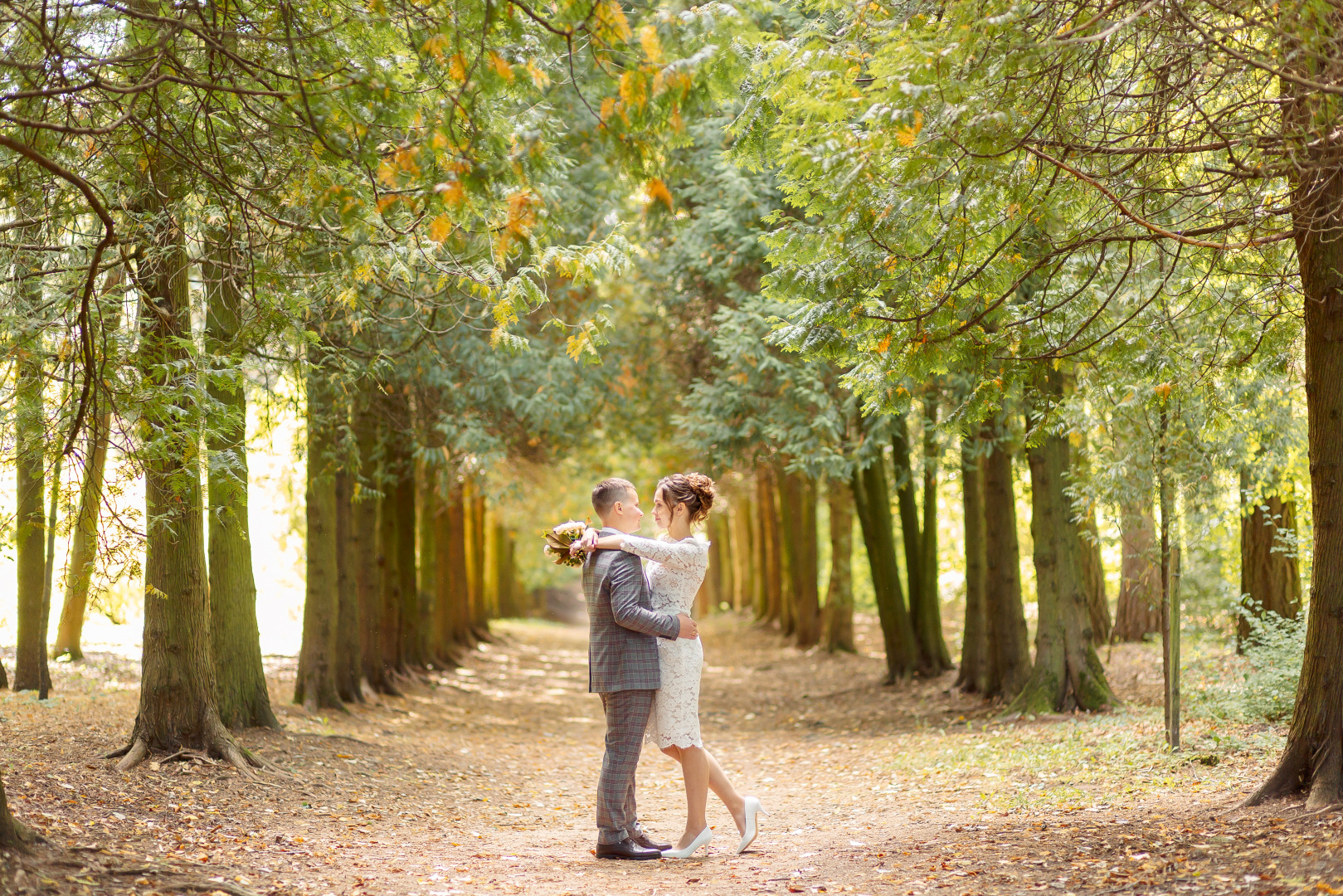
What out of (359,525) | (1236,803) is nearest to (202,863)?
(1236,803)

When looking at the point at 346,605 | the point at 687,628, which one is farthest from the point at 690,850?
the point at 346,605

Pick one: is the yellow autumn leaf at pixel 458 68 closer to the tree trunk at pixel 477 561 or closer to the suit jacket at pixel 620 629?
the suit jacket at pixel 620 629

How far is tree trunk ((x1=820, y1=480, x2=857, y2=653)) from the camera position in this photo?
21453 millimetres

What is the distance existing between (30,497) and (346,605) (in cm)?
534

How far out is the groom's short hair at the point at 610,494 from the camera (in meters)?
6.22

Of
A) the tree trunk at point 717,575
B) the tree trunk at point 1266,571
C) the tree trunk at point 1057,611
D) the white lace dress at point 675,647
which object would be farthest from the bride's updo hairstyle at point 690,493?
the tree trunk at point 717,575

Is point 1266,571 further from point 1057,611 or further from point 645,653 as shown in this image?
point 645,653

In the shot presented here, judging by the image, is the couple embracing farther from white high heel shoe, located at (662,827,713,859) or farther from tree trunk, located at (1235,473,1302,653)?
tree trunk, located at (1235,473,1302,653)

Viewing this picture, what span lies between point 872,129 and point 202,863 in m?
5.13

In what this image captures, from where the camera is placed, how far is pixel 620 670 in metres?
6.09

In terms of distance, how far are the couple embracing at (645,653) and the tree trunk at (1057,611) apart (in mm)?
6774

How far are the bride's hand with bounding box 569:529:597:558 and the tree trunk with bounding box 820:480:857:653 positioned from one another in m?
14.9

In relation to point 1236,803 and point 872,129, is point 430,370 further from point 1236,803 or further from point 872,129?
point 1236,803

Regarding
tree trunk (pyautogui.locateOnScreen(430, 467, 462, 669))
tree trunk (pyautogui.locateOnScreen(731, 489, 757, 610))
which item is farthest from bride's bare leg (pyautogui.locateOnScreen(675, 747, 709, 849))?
tree trunk (pyautogui.locateOnScreen(731, 489, 757, 610))
